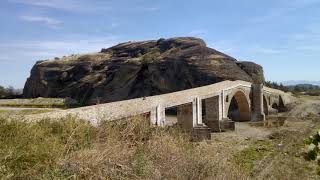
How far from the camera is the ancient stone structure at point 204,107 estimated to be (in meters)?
18.6

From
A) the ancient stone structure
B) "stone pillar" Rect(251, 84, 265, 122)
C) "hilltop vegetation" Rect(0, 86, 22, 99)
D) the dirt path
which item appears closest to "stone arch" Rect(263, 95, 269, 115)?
the ancient stone structure

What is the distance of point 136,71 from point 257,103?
94.2 ft

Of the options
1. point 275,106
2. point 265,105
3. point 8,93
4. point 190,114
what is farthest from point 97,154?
Answer: point 8,93

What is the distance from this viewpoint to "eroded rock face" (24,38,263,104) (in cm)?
6525

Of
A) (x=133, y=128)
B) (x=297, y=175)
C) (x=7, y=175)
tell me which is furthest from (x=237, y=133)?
(x=7, y=175)

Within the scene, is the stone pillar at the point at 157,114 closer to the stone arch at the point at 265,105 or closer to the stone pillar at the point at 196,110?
the stone pillar at the point at 196,110

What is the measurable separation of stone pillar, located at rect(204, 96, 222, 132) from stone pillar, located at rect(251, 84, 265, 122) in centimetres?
1221

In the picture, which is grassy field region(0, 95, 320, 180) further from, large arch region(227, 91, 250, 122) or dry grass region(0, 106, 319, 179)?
large arch region(227, 91, 250, 122)

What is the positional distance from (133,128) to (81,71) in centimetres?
7658

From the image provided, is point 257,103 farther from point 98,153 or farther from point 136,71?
point 98,153

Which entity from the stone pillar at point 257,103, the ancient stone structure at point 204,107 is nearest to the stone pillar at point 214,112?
the ancient stone structure at point 204,107

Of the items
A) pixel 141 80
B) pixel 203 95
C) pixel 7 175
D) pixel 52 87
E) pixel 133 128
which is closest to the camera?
pixel 7 175

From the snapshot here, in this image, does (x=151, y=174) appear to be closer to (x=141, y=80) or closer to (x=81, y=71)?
(x=141, y=80)

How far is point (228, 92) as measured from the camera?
43188mm
